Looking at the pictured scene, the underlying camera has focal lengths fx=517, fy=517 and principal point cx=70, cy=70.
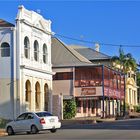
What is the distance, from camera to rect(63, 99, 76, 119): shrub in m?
62.4

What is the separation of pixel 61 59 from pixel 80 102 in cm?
641

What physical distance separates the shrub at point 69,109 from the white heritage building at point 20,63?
21.5ft

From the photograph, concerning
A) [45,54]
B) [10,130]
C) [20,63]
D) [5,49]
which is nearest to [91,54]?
[45,54]

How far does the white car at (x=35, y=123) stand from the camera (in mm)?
32844

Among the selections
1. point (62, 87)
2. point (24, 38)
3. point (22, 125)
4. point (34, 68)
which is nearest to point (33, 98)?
point (34, 68)

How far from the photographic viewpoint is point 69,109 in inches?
2473

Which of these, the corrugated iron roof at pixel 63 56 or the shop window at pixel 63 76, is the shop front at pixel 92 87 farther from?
the corrugated iron roof at pixel 63 56

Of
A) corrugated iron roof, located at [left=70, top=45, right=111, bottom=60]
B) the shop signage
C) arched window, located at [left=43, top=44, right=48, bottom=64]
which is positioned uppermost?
corrugated iron roof, located at [left=70, top=45, right=111, bottom=60]

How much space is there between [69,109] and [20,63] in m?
13.0

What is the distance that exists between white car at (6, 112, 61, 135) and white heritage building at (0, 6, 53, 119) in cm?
1796

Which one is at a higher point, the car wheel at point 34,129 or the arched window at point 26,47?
the arched window at point 26,47

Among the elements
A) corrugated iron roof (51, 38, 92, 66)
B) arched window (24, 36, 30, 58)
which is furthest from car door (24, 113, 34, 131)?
corrugated iron roof (51, 38, 92, 66)

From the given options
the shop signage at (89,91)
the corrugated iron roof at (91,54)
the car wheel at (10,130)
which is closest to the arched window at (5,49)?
the shop signage at (89,91)

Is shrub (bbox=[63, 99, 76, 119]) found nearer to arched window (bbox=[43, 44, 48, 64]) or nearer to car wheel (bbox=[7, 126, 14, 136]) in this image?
arched window (bbox=[43, 44, 48, 64])
